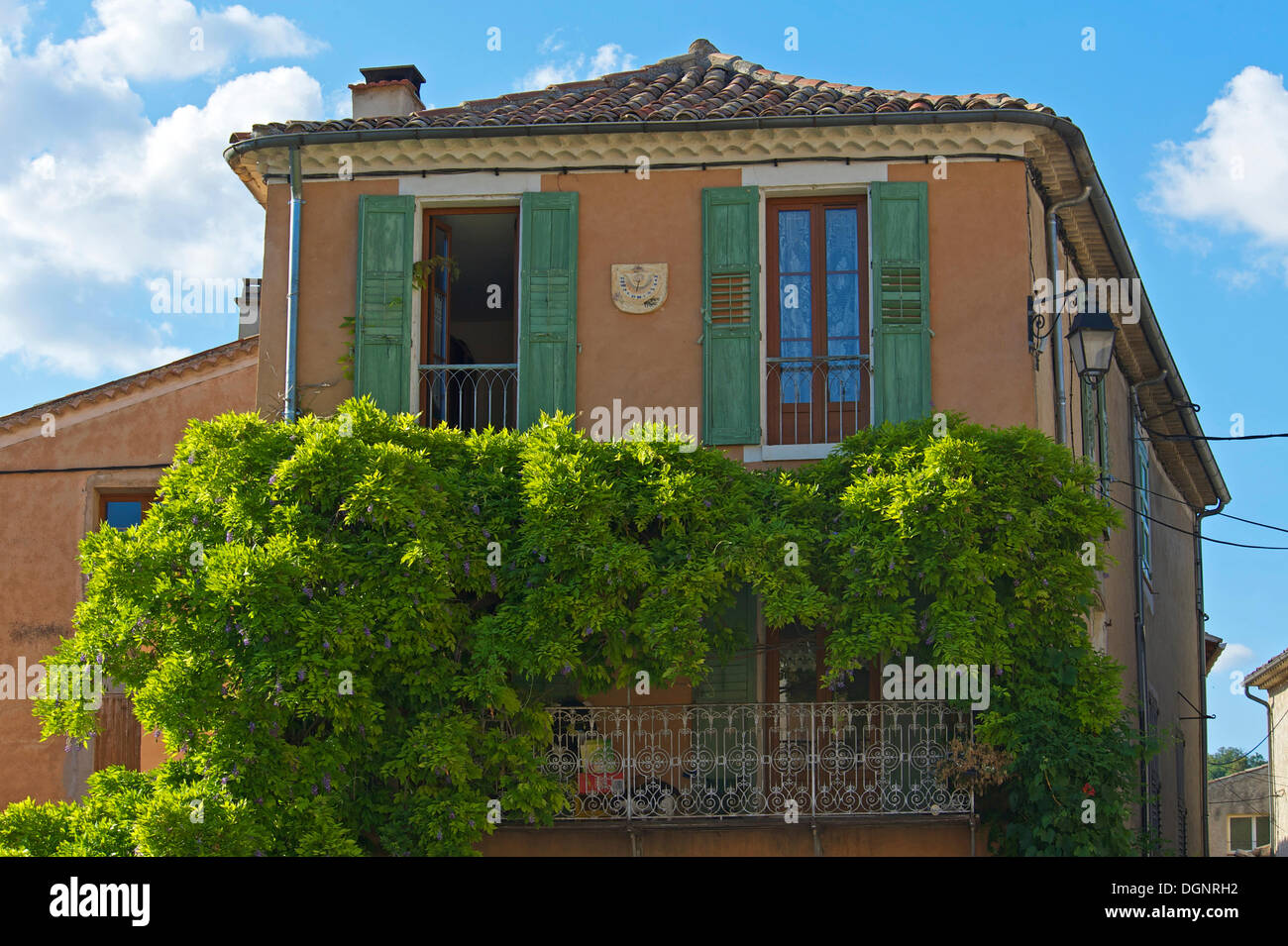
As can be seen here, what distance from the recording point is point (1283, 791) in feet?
93.4

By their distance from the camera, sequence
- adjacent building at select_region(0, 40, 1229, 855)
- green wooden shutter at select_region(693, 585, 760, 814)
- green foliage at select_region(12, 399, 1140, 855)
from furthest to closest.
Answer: adjacent building at select_region(0, 40, 1229, 855) → green wooden shutter at select_region(693, 585, 760, 814) → green foliage at select_region(12, 399, 1140, 855)

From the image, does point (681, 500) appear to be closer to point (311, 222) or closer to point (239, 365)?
point (311, 222)

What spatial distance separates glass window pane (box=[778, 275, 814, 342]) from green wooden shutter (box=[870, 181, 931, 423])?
0.53 meters

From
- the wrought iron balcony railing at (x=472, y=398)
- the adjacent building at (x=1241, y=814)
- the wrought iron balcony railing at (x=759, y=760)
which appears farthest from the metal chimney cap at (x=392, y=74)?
the adjacent building at (x=1241, y=814)

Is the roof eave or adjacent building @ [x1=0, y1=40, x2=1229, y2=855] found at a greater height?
the roof eave

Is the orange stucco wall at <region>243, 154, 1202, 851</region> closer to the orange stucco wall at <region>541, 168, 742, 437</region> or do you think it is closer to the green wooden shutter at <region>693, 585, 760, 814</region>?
the orange stucco wall at <region>541, 168, 742, 437</region>

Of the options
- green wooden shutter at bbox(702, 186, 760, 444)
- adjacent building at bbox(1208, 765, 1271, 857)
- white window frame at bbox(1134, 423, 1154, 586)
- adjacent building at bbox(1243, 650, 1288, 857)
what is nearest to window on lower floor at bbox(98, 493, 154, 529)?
green wooden shutter at bbox(702, 186, 760, 444)

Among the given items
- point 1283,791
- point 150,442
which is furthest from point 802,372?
point 1283,791

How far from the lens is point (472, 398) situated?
528 inches

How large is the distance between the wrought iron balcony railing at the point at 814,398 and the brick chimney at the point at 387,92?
4271 millimetres

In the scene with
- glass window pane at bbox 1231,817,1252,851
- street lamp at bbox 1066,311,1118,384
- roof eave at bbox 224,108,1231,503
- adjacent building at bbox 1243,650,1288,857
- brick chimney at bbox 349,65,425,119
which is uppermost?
brick chimney at bbox 349,65,425,119

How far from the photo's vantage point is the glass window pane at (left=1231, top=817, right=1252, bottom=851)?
1350 inches

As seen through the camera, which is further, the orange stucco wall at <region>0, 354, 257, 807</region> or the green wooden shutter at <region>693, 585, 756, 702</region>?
the orange stucco wall at <region>0, 354, 257, 807</region>

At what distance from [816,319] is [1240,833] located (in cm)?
2599
